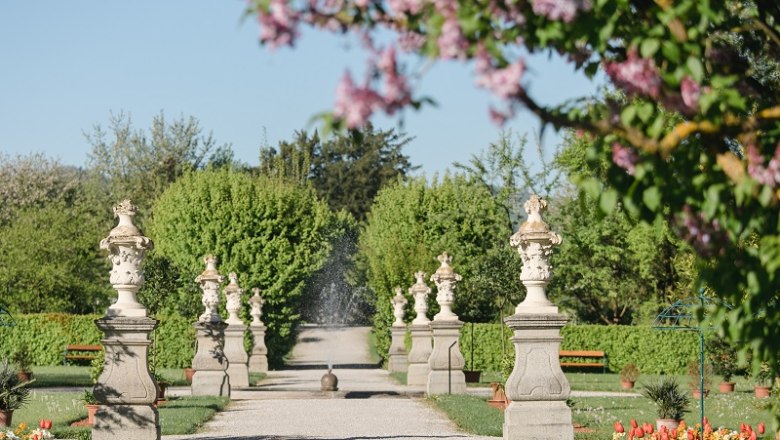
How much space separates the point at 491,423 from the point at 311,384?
14.9 m

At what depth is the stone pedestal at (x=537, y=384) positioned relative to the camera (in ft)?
46.9

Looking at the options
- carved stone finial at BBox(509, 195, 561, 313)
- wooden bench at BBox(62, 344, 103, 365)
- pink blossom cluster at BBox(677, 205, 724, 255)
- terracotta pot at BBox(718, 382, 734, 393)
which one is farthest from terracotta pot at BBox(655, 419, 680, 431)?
wooden bench at BBox(62, 344, 103, 365)

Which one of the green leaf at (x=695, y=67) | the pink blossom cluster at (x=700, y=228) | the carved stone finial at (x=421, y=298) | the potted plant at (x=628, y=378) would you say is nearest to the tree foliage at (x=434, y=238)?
the carved stone finial at (x=421, y=298)

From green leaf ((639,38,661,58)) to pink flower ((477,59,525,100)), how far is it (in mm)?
567

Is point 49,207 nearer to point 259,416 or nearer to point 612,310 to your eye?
point 612,310

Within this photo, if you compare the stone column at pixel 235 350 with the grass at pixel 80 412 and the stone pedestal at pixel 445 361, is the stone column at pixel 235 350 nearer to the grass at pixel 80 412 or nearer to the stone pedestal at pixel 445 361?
the grass at pixel 80 412

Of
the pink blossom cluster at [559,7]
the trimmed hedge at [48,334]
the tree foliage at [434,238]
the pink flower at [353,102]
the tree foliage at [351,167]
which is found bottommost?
the trimmed hedge at [48,334]

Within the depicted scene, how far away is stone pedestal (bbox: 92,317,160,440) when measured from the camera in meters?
13.9

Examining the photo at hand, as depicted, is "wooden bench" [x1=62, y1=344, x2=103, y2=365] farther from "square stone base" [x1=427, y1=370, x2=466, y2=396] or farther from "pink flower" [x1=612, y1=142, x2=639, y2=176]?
"pink flower" [x1=612, y1=142, x2=639, y2=176]

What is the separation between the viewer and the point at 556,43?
17.3 feet

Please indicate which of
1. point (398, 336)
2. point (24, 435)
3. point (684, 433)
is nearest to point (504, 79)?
point (684, 433)

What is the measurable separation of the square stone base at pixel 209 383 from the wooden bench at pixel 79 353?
15206 mm

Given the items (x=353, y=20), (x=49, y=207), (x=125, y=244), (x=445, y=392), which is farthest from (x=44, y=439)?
(x=49, y=207)

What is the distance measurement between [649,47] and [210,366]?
848 inches
